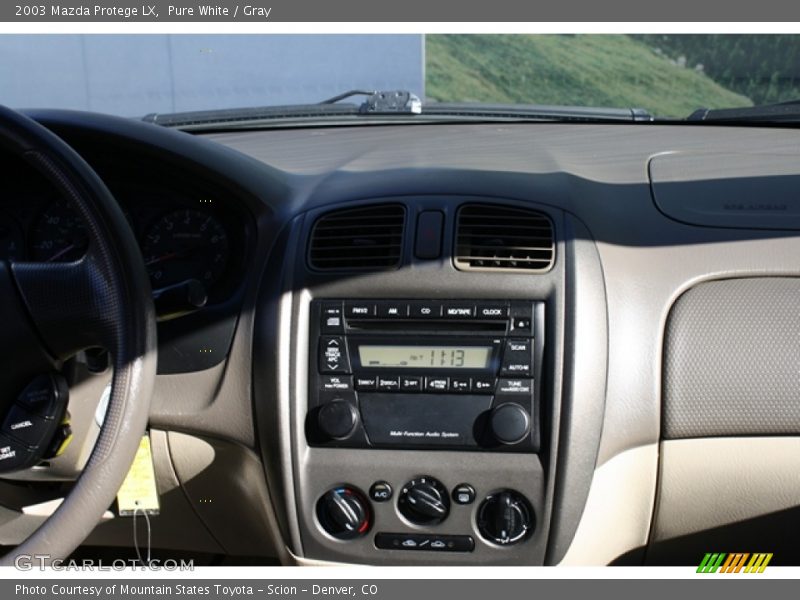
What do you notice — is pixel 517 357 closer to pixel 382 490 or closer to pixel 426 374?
pixel 426 374

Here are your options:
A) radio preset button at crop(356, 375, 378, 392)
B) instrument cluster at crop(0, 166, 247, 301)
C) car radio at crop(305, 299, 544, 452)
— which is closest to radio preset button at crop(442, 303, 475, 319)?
car radio at crop(305, 299, 544, 452)

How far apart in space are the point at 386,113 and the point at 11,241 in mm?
1243

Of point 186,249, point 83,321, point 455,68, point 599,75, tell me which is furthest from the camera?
point 455,68

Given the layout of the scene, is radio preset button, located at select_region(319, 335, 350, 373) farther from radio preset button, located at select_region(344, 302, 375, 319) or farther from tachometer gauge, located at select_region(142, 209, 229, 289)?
tachometer gauge, located at select_region(142, 209, 229, 289)

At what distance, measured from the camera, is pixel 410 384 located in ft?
7.56

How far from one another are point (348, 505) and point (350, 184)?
0.76m

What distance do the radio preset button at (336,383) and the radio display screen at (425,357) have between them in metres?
0.05

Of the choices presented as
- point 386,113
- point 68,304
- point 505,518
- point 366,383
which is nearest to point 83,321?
point 68,304

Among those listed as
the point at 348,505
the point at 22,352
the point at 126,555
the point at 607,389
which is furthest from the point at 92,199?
the point at 126,555

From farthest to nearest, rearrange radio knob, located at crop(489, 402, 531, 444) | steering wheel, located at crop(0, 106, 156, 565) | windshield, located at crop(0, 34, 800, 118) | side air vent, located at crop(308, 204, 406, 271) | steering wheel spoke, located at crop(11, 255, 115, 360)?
windshield, located at crop(0, 34, 800, 118) < side air vent, located at crop(308, 204, 406, 271) < radio knob, located at crop(489, 402, 531, 444) < steering wheel spoke, located at crop(11, 255, 115, 360) < steering wheel, located at crop(0, 106, 156, 565)

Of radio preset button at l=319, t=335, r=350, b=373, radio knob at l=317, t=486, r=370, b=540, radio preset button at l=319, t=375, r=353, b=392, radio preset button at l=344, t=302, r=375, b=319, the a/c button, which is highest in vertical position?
radio preset button at l=344, t=302, r=375, b=319

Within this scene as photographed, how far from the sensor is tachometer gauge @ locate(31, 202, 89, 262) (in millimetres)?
2549

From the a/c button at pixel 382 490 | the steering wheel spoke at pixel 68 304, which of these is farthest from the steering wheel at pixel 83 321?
the a/c button at pixel 382 490

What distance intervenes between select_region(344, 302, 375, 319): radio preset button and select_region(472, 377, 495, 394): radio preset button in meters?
0.28
